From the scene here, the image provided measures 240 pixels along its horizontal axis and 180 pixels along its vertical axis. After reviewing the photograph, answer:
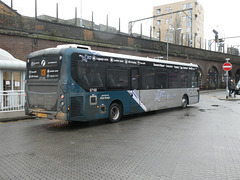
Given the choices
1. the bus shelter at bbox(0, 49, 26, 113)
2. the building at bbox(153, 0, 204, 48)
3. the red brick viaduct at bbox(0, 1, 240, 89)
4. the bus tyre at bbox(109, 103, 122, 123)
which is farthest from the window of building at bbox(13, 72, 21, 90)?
the building at bbox(153, 0, 204, 48)

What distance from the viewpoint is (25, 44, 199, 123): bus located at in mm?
8344

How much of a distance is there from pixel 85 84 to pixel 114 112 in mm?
2289

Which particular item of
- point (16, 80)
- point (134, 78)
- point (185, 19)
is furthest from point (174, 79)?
point (185, 19)

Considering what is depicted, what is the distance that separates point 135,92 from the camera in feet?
37.1

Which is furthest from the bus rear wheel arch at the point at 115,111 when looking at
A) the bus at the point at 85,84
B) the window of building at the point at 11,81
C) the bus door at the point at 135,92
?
the window of building at the point at 11,81

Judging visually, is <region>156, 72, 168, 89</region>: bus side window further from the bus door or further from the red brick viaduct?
the red brick viaduct

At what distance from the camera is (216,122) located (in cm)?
1028

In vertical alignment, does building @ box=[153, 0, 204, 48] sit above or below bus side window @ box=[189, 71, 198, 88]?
above

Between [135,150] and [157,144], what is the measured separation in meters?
0.88

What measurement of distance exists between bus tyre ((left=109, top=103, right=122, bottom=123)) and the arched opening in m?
32.8

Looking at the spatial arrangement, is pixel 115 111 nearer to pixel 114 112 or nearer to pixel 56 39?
pixel 114 112

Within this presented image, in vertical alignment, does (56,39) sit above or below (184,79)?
above

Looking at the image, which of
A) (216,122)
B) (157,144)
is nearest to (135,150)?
(157,144)

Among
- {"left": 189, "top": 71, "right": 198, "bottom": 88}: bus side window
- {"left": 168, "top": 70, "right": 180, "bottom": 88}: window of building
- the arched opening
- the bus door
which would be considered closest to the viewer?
the bus door
